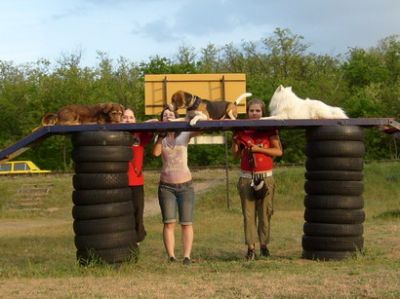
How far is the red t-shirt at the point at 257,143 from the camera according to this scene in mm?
7664

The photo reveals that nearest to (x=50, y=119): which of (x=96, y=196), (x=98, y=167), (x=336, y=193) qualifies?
(x=98, y=167)

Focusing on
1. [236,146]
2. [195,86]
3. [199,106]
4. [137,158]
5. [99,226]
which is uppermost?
[195,86]

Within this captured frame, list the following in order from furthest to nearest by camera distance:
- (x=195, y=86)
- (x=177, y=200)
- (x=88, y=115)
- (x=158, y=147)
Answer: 1. (x=195, y=86)
2. (x=88, y=115)
3. (x=158, y=147)
4. (x=177, y=200)

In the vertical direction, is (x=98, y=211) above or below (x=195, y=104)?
below

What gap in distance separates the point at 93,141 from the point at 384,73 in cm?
4712

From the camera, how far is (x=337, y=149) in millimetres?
7492

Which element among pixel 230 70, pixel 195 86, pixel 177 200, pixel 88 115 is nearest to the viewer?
pixel 177 200

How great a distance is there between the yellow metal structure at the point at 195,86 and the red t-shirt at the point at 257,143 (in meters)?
10.4

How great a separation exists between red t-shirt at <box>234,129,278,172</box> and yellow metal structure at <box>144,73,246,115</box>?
10.4 meters

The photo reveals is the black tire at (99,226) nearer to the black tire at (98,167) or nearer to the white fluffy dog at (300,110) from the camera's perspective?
the black tire at (98,167)

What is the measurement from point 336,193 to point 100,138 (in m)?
2.92

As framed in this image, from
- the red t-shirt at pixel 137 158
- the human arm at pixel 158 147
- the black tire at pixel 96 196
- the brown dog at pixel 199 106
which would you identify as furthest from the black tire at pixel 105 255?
the brown dog at pixel 199 106

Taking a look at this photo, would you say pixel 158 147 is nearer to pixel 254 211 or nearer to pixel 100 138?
pixel 100 138

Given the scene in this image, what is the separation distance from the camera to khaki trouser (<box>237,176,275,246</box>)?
25.4 ft
